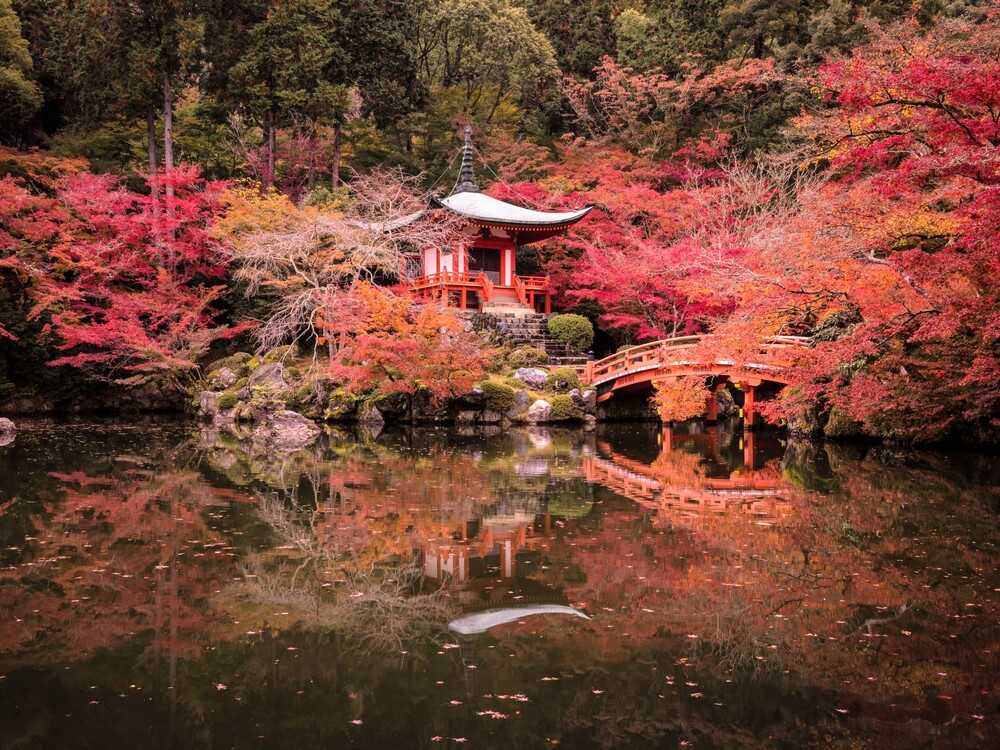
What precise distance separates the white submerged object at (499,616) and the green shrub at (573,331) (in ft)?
59.4

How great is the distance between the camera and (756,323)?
1452 centimetres

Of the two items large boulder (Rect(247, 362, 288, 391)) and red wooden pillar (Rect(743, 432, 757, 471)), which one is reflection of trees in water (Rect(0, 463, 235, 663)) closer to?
red wooden pillar (Rect(743, 432, 757, 471))

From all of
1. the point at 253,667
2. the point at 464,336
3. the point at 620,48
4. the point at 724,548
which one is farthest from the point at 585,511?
the point at 620,48

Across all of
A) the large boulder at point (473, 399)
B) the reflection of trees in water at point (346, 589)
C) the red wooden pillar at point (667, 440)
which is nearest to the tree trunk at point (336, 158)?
the large boulder at point (473, 399)

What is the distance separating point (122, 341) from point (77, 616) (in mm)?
17140

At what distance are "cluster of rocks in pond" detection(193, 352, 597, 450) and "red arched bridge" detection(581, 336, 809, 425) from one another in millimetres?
710

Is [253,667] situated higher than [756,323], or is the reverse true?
[756,323]

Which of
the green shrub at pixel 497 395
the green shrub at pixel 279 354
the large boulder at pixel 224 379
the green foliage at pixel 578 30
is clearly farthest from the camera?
the green foliage at pixel 578 30

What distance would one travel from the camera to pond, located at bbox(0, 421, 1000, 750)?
13.3ft

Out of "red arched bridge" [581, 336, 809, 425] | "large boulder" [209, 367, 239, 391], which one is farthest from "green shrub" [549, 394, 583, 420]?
"large boulder" [209, 367, 239, 391]

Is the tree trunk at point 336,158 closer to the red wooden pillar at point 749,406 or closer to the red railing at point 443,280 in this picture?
the red railing at point 443,280

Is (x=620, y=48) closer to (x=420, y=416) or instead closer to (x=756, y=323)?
(x=420, y=416)

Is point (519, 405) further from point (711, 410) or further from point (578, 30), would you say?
point (578, 30)

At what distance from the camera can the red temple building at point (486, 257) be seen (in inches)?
984
